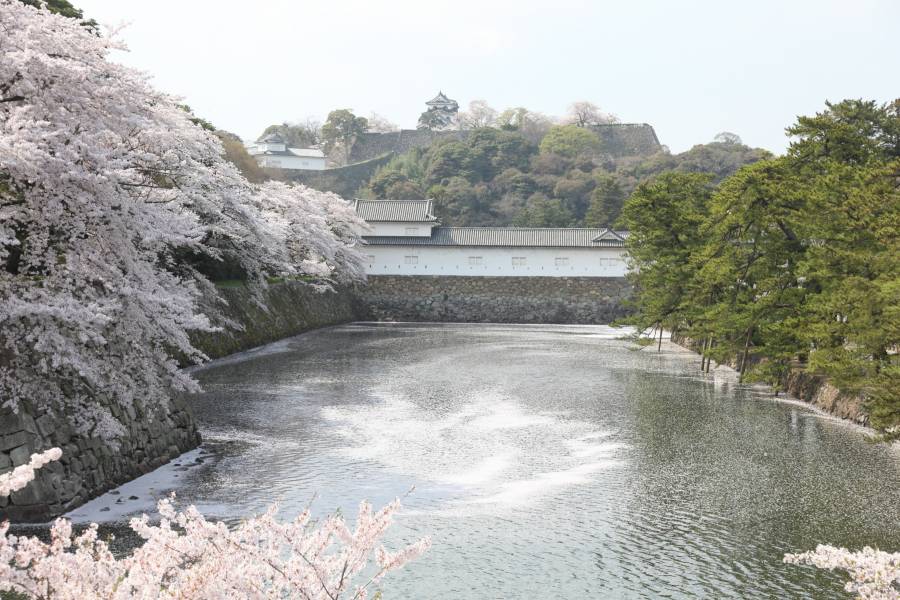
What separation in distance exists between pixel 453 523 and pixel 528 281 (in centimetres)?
2903

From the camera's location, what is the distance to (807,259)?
43.9ft

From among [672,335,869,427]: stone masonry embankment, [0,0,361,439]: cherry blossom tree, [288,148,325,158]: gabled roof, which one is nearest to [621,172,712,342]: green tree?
[672,335,869,427]: stone masonry embankment

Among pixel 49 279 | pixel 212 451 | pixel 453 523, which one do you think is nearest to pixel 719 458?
pixel 453 523

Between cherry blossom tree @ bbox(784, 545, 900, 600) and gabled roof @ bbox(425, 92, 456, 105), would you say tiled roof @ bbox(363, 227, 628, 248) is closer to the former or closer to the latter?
cherry blossom tree @ bbox(784, 545, 900, 600)

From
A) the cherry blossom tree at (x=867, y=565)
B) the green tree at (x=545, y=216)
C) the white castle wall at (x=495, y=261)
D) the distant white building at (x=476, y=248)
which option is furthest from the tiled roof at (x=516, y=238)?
the cherry blossom tree at (x=867, y=565)

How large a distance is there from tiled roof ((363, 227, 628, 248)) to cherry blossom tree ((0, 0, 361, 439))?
28.2m

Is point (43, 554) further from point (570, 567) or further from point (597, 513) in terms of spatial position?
point (597, 513)

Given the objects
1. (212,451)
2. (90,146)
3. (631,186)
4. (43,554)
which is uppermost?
(631,186)

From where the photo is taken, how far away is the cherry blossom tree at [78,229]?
6539mm

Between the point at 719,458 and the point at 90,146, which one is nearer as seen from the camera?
the point at 90,146

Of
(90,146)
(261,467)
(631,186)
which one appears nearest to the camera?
(90,146)

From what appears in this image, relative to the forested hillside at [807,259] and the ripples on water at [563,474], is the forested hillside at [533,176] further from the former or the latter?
the ripples on water at [563,474]

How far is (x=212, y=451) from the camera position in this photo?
9.23 m

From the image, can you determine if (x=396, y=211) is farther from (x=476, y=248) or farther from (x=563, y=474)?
(x=563, y=474)
